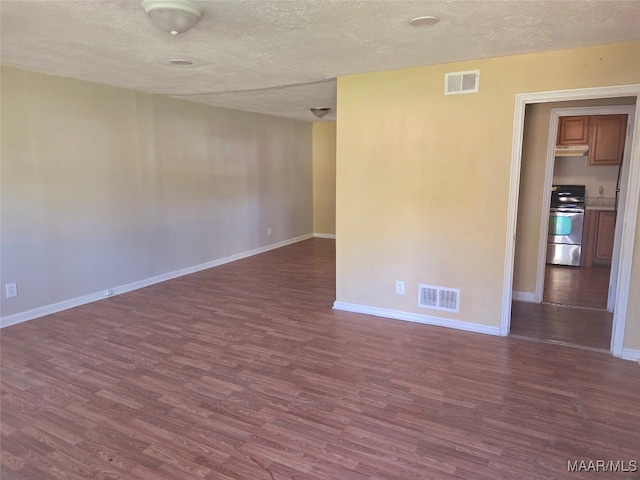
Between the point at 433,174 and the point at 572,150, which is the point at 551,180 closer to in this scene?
the point at 433,174

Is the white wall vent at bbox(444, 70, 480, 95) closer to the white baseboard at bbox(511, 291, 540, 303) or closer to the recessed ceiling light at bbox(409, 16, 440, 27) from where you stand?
the recessed ceiling light at bbox(409, 16, 440, 27)

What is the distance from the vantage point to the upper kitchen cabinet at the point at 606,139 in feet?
18.8

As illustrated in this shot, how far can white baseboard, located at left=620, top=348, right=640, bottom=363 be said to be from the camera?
10.1 ft

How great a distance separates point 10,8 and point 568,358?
4.37m

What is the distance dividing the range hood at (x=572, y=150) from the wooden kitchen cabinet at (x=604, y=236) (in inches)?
36.3

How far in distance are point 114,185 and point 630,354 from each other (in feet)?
17.2

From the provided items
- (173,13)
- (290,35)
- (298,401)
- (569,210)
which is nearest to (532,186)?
(569,210)

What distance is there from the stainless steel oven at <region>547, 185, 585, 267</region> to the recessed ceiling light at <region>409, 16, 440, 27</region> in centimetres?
454

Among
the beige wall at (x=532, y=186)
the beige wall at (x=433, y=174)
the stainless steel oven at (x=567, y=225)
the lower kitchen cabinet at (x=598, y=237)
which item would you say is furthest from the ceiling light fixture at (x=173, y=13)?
the lower kitchen cabinet at (x=598, y=237)

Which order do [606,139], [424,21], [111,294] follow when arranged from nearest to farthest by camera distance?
1. [424,21]
2. [111,294]
3. [606,139]

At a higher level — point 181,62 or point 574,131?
point 181,62

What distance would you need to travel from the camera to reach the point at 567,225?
19.8 ft

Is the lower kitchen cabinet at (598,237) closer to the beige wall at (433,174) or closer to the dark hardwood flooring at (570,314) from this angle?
the dark hardwood flooring at (570,314)

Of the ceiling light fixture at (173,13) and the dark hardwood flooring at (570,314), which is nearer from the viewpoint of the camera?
the ceiling light fixture at (173,13)
